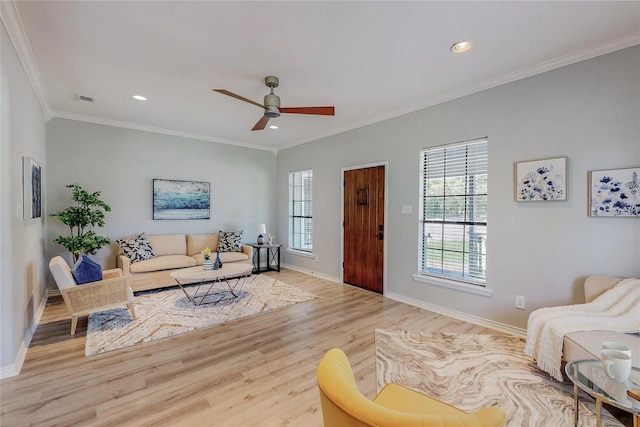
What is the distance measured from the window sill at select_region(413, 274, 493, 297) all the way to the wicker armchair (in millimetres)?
3712

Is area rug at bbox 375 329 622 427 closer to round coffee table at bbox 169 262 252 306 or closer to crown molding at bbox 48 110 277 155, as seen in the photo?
round coffee table at bbox 169 262 252 306

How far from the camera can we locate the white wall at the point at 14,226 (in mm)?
2168

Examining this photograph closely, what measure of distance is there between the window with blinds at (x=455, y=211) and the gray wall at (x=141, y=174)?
156 inches

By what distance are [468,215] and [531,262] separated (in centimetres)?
83

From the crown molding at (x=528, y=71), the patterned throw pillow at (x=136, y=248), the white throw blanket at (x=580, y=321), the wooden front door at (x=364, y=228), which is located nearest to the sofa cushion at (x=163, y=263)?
the patterned throw pillow at (x=136, y=248)

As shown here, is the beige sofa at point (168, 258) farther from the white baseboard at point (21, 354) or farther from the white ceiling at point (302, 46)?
the white ceiling at point (302, 46)

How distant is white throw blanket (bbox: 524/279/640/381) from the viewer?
2047mm

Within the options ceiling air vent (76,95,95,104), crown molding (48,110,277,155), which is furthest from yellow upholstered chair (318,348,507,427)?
crown molding (48,110,277,155)

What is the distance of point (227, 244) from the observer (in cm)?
554

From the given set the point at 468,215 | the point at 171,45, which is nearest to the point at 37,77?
the point at 171,45

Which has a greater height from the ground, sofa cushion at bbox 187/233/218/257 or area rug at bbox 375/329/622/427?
sofa cushion at bbox 187/233/218/257

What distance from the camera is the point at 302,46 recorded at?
8.25 ft

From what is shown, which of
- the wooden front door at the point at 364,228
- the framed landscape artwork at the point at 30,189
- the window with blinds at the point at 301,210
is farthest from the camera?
the window with blinds at the point at 301,210

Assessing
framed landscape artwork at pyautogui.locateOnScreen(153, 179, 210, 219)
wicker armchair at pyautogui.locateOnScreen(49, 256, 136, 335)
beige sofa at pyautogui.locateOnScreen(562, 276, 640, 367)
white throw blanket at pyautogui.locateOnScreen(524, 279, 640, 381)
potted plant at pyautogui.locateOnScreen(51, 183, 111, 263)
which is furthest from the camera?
framed landscape artwork at pyautogui.locateOnScreen(153, 179, 210, 219)
